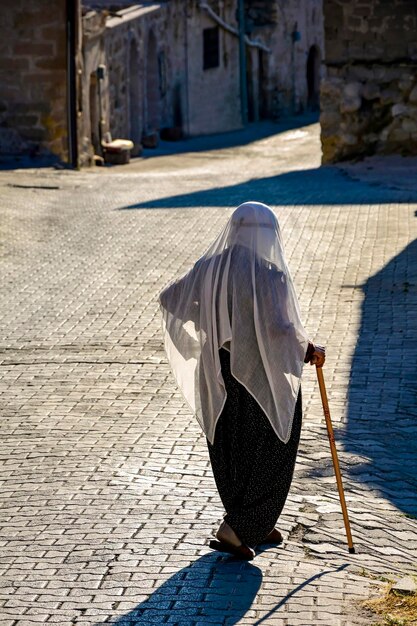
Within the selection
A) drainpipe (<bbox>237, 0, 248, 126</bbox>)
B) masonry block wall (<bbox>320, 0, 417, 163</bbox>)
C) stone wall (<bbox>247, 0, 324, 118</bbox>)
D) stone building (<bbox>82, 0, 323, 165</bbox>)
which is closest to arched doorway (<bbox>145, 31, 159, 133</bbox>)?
stone building (<bbox>82, 0, 323, 165</bbox>)

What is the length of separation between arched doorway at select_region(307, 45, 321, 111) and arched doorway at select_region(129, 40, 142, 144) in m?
12.1

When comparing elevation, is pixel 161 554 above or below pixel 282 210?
below

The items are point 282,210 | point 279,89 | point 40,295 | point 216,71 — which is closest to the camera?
point 40,295

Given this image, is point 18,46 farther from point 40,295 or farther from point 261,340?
point 261,340

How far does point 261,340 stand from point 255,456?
0.53m

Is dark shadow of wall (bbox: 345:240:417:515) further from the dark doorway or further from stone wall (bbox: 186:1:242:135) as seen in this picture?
the dark doorway

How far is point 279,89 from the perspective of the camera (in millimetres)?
41906

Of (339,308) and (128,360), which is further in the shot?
(339,308)

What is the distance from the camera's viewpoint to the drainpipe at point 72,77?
925 inches

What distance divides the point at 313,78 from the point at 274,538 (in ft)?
131

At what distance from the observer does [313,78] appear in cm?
4525

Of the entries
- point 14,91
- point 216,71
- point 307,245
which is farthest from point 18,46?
point 216,71

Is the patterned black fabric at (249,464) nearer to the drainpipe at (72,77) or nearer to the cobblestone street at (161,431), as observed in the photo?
the cobblestone street at (161,431)

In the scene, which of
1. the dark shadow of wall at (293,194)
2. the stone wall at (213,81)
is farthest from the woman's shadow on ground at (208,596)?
the stone wall at (213,81)
